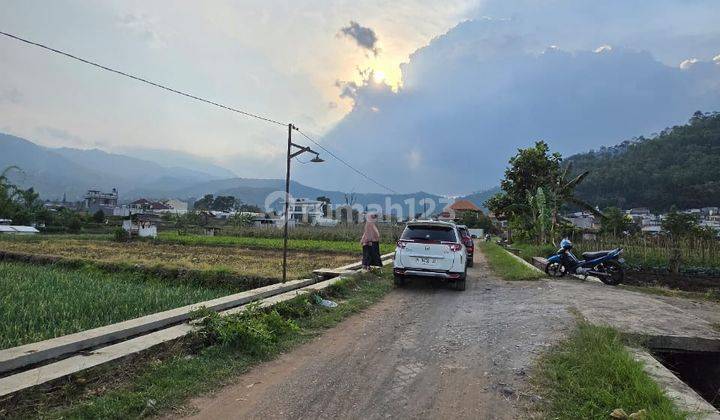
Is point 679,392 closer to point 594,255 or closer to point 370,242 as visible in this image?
point 370,242

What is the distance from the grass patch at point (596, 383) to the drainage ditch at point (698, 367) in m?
1.34

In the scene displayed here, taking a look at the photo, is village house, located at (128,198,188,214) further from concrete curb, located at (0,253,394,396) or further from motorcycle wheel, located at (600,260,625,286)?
concrete curb, located at (0,253,394,396)

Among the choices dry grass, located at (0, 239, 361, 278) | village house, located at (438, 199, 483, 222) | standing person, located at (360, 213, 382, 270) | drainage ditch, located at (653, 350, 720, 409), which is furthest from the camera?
village house, located at (438, 199, 483, 222)

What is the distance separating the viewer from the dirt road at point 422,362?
4004 millimetres

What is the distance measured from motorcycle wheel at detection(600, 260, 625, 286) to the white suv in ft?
16.4

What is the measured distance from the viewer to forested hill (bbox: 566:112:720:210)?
6341 cm

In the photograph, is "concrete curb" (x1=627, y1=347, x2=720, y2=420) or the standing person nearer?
"concrete curb" (x1=627, y1=347, x2=720, y2=420)

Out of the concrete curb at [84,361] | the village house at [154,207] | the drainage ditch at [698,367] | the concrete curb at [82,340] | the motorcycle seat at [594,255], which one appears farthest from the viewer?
the village house at [154,207]

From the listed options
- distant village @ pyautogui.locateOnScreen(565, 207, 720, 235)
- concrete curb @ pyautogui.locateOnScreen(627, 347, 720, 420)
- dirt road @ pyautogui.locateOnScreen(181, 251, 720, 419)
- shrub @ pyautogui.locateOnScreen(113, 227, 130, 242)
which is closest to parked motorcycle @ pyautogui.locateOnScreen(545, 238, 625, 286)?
dirt road @ pyautogui.locateOnScreen(181, 251, 720, 419)

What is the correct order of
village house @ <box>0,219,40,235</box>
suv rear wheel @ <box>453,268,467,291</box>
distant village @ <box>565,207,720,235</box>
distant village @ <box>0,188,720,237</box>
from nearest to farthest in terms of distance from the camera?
suv rear wheel @ <box>453,268,467,291</box>, village house @ <box>0,219,40,235</box>, distant village @ <box>0,188,720,237</box>, distant village @ <box>565,207,720,235</box>

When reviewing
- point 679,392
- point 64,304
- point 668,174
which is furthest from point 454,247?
point 668,174

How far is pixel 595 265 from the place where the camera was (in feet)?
43.7

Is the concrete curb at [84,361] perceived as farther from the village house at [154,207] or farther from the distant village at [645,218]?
the village house at [154,207]

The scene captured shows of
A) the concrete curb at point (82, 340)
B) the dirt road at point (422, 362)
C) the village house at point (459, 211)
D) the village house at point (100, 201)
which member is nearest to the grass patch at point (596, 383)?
the dirt road at point (422, 362)
